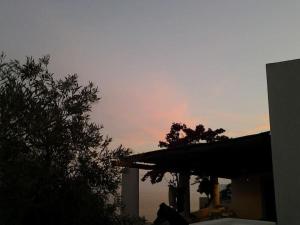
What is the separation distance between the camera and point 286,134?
419 inches

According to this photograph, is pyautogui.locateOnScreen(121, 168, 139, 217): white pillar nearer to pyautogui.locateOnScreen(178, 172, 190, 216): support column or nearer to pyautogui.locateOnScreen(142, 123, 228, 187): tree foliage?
pyautogui.locateOnScreen(178, 172, 190, 216): support column

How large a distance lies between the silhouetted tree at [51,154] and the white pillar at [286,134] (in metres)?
5.95

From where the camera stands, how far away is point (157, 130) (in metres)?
30.4

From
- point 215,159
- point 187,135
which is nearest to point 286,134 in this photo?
point 215,159

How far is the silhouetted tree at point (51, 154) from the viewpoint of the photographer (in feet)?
16.3

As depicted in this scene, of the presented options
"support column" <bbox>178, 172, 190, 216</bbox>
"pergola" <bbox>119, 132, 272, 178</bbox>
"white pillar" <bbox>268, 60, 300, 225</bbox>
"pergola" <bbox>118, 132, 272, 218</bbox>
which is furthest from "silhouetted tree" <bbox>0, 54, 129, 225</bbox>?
"support column" <bbox>178, 172, 190, 216</bbox>

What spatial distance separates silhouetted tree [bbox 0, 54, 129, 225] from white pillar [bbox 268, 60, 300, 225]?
595 centimetres

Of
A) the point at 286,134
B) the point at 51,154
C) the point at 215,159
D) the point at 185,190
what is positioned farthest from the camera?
the point at 185,190

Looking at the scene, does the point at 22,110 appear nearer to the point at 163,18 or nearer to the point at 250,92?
the point at 163,18

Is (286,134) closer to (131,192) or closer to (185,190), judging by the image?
(131,192)

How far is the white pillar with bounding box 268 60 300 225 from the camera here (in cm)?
1034

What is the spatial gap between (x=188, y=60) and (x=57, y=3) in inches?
351

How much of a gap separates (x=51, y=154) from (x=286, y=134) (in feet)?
24.1

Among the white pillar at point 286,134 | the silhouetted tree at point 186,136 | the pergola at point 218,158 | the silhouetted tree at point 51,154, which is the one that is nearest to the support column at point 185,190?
the pergola at point 218,158
